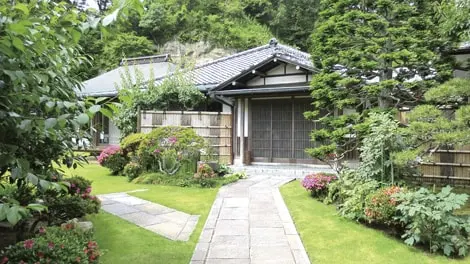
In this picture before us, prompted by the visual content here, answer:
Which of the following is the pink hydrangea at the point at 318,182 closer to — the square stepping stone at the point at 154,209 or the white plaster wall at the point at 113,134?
the square stepping stone at the point at 154,209

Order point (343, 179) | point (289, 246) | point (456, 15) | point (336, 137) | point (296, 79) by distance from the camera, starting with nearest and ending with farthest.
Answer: point (289, 246)
point (456, 15)
point (343, 179)
point (336, 137)
point (296, 79)

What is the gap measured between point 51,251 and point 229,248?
223cm

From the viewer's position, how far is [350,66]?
741cm

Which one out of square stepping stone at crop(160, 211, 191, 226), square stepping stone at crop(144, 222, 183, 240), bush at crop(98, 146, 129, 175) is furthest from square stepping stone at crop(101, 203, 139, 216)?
bush at crop(98, 146, 129, 175)

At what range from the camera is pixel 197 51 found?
27594 millimetres

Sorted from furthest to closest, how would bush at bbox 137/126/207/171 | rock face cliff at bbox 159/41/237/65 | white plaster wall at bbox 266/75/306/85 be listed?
rock face cliff at bbox 159/41/237/65
white plaster wall at bbox 266/75/306/85
bush at bbox 137/126/207/171

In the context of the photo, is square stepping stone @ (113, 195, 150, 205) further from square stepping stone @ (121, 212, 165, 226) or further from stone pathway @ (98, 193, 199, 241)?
square stepping stone @ (121, 212, 165, 226)

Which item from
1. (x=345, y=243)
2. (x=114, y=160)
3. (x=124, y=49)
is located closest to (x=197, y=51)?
(x=124, y=49)

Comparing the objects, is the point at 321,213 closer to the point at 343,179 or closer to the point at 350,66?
the point at 343,179

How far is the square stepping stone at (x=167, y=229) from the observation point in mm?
5199

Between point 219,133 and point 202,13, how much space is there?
18.3 meters

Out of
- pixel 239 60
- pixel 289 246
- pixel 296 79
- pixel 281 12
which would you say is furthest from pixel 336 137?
pixel 281 12

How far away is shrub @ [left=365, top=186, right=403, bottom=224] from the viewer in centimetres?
513

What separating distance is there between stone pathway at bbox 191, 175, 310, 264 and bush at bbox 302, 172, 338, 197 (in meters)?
0.69
